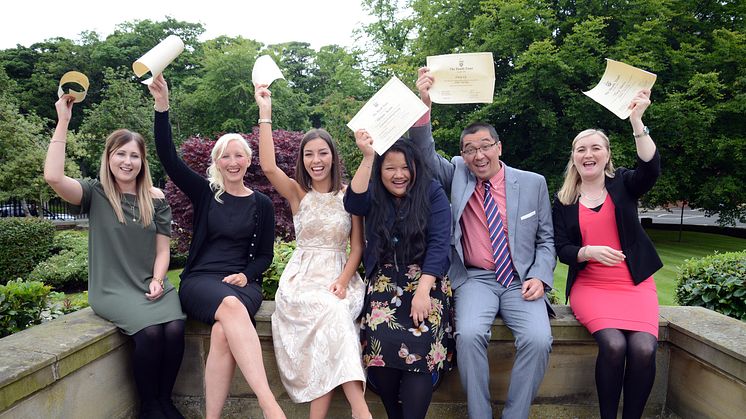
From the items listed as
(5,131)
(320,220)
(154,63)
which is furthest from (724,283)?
(5,131)

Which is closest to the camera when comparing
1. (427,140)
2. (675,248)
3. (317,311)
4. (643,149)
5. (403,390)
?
(403,390)

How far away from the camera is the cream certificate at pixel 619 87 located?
2945 millimetres

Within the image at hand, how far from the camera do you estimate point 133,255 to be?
10.0 ft

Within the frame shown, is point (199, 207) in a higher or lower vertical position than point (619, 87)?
lower

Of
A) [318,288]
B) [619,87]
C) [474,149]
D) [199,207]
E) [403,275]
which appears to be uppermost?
[619,87]

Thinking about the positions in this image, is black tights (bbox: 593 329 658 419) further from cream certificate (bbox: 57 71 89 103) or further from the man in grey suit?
cream certificate (bbox: 57 71 89 103)

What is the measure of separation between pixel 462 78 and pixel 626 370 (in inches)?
79.9

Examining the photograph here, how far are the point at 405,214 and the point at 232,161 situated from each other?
1.25 m

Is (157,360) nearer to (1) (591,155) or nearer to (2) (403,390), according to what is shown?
(2) (403,390)

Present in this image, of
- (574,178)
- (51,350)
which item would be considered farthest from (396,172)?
(51,350)

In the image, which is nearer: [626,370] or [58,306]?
[626,370]

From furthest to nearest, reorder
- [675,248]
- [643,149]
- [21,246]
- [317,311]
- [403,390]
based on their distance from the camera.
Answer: [675,248], [21,246], [643,149], [317,311], [403,390]

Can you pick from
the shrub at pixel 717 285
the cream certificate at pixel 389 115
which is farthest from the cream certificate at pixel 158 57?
the shrub at pixel 717 285

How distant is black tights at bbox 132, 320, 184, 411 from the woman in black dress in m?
0.18
